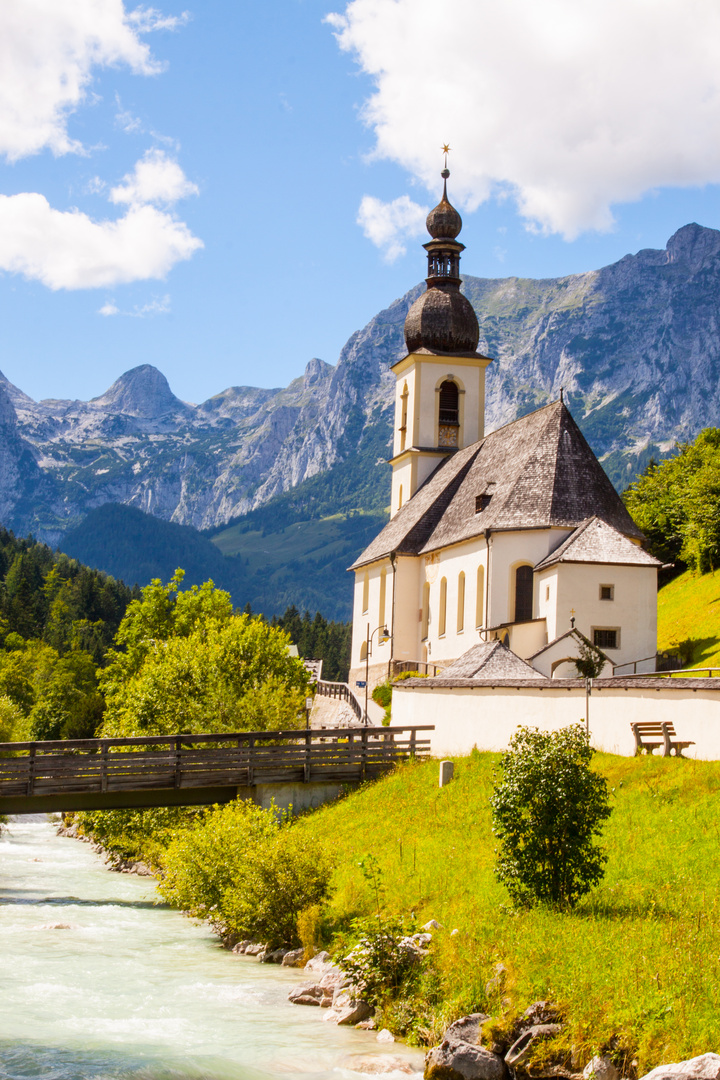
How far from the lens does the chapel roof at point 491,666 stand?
116 feet

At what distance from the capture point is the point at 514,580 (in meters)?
45.7

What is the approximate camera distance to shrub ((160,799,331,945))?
914 inches

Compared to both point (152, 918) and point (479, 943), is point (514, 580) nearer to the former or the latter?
point (152, 918)

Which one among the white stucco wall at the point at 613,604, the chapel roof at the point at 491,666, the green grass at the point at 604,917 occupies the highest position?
the white stucco wall at the point at 613,604

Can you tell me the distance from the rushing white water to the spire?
43.7 m

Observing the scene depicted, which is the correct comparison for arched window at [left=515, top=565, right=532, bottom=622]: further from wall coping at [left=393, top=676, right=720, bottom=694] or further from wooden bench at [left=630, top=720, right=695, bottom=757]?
wooden bench at [left=630, top=720, right=695, bottom=757]

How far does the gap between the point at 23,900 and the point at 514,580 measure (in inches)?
909

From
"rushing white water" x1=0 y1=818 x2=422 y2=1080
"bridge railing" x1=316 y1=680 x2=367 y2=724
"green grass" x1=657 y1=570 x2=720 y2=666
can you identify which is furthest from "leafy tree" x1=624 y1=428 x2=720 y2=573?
"rushing white water" x1=0 y1=818 x2=422 y2=1080

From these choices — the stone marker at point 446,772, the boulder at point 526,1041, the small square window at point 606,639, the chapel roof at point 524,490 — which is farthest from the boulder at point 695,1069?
the chapel roof at point 524,490

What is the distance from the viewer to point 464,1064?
47.1ft

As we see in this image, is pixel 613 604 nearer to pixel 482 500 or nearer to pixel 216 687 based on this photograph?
pixel 482 500

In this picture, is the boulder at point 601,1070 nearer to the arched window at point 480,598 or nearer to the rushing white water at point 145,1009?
the rushing white water at point 145,1009

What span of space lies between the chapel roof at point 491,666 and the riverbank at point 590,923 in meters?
8.85

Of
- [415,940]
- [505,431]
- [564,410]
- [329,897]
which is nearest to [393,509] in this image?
[505,431]
